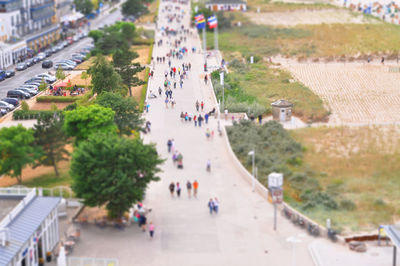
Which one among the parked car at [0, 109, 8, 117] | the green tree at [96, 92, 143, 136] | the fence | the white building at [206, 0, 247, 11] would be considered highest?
the white building at [206, 0, 247, 11]

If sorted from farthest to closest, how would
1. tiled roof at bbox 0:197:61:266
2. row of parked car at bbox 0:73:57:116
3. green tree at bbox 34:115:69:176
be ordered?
row of parked car at bbox 0:73:57:116 < green tree at bbox 34:115:69:176 < tiled roof at bbox 0:197:61:266

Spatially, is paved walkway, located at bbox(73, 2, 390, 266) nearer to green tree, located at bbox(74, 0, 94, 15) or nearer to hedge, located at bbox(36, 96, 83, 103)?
hedge, located at bbox(36, 96, 83, 103)

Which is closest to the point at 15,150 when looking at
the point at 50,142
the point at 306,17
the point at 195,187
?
the point at 50,142

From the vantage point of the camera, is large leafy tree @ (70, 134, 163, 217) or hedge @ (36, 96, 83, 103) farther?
hedge @ (36, 96, 83, 103)

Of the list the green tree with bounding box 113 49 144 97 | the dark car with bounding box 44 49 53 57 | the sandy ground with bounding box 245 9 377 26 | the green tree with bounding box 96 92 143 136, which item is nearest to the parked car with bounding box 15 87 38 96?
the green tree with bounding box 113 49 144 97

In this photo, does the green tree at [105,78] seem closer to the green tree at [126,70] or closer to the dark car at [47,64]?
the green tree at [126,70]

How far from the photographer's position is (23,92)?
61250 mm

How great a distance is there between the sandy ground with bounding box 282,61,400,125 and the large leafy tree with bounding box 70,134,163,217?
73.0 ft

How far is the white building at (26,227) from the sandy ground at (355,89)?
26867 millimetres

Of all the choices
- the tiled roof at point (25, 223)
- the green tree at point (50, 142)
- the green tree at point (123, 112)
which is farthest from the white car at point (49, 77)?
the tiled roof at point (25, 223)

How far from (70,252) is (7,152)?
8.74 meters

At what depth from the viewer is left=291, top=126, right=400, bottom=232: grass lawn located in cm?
3275

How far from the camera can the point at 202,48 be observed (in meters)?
89.0

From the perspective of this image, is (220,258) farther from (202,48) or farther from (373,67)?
(202,48)
